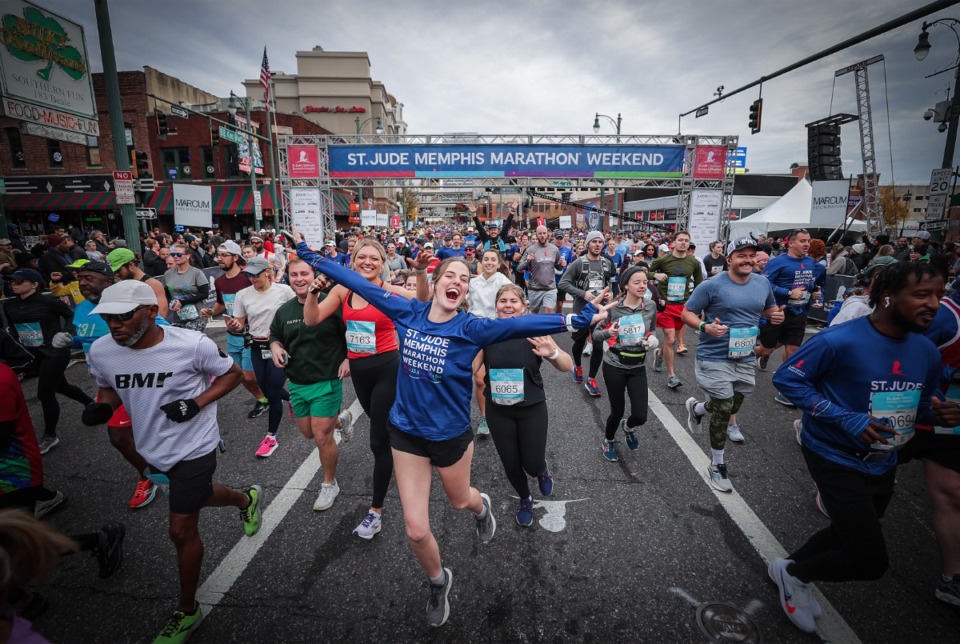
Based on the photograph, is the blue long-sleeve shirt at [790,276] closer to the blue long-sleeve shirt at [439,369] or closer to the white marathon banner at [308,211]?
the blue long-sleeve shirt at [439,369]

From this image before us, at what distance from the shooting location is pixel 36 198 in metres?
26.3

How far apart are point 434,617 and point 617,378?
105 inches

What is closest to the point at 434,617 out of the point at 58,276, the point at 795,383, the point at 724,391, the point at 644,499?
the point at 644,499

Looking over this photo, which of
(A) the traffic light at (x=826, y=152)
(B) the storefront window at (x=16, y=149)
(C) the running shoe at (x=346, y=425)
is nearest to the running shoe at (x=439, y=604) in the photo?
(C) the running shoe at (x=346, y=425)

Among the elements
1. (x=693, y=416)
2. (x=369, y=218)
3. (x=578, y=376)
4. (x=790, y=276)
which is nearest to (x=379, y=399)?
(x=693, y=416)

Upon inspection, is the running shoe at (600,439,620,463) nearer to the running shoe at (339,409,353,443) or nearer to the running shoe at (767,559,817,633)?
the running shoe at (767,559,817,633)

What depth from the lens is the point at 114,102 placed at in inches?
336

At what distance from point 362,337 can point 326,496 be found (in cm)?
147

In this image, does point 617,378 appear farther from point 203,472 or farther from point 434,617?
point 203,472

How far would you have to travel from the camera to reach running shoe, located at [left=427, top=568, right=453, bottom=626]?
2.46m

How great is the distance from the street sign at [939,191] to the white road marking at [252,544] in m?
16.9

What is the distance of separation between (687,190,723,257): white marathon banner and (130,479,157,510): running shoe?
16.4 metres

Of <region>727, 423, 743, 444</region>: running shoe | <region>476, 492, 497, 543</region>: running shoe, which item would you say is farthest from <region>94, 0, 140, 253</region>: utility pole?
<region>727, 423, 743, 444</region>: running shoe

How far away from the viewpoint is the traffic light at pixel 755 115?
580 inches
